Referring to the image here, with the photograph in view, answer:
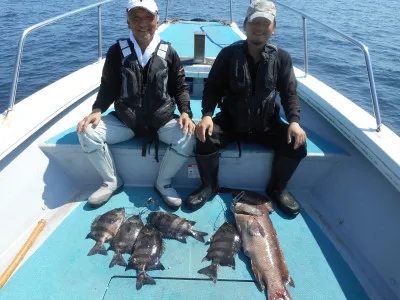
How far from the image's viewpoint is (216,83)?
3.37 metres

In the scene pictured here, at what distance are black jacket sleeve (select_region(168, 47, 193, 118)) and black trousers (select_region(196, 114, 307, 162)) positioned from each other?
360 millimetres

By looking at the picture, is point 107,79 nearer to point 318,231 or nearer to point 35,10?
point 318,231

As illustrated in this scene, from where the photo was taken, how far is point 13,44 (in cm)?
1340

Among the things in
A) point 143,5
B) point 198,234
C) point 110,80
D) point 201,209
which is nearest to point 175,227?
point 198,234

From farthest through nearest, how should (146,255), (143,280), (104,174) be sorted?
1. (104,174)
2. (146,255)
3. (143,280)

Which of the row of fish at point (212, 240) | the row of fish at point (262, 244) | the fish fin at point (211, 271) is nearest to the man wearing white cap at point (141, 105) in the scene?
the row of fish at point (212, 240)

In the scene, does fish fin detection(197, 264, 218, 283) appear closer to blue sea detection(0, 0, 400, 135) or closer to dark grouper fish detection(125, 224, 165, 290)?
dark grouper fish detection(125, 224, 165, 290)

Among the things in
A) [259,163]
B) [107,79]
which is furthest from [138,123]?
[259,163]

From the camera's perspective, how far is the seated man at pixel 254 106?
309cm

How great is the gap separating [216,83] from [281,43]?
13.1 meters

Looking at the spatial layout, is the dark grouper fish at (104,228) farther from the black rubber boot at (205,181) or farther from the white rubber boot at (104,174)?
the black rubber boot at (205,181)

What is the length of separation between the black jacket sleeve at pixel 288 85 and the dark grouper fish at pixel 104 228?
Answer: 6.58 ft

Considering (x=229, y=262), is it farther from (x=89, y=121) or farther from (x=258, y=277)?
(x=89, y=121)

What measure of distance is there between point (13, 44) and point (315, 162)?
559 inches
